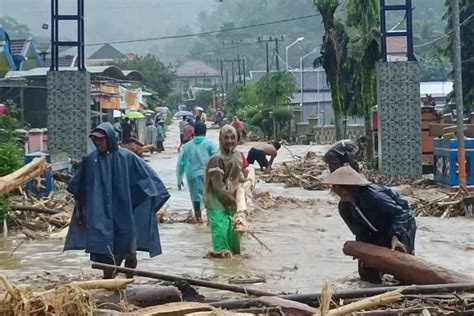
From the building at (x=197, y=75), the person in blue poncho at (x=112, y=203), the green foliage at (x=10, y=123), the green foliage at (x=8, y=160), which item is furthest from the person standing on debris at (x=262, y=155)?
the building at (x=197, y=75)

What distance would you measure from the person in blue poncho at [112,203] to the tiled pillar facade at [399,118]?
563 inches

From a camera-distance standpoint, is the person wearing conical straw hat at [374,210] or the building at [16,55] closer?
the person wearing conical straw hat at [374,210]

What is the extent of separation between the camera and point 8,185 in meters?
6.15

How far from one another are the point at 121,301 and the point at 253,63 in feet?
430

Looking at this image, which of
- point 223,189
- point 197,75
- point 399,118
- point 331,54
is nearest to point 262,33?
point 197,75

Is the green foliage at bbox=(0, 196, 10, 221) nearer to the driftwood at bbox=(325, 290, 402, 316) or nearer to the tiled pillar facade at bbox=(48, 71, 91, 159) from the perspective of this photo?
the driftwood at bbox=(325, 290, 402, 316)

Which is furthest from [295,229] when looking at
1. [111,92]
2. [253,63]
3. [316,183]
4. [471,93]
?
[253,63]

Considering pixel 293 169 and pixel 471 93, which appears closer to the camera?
pixel 293 169

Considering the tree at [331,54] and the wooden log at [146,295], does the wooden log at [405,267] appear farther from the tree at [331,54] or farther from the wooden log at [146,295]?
the tree at [331,54]

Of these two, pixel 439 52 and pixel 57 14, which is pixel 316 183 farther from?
pixel 439 52

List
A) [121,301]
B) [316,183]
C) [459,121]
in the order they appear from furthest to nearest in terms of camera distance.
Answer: [316,183] → [459,121] → [121,301]

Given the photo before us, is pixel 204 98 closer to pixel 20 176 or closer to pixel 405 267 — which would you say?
pixel 405 267

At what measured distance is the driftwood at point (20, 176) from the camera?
615cm

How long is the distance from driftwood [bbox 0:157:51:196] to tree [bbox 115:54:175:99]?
79.4m
